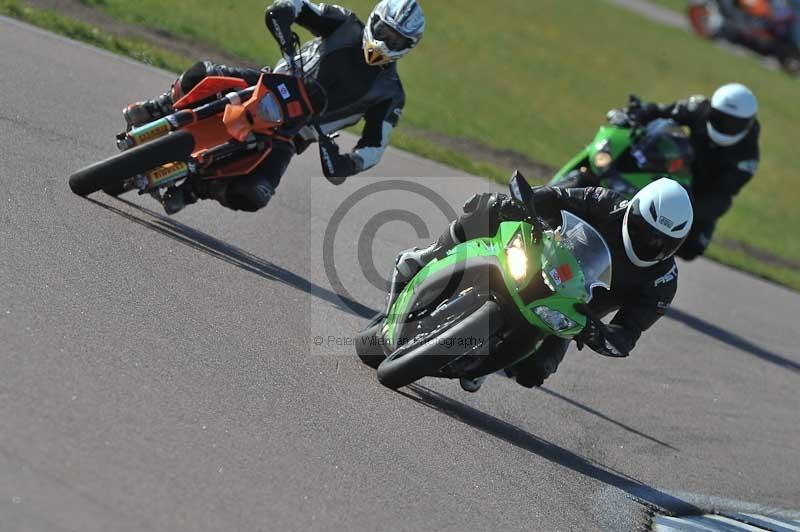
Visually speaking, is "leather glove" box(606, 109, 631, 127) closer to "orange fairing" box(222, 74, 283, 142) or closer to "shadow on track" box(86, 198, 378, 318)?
"shadow on track" box(86, 198, 378, 318)

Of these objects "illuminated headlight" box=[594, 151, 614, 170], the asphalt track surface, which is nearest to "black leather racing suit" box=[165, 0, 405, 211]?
the asphalt track surface

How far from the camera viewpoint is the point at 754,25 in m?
29.4

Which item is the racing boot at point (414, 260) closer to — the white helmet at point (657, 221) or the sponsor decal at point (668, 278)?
the white helmet at point (657, 221)

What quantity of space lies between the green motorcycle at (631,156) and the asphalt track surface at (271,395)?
1360 millimetres

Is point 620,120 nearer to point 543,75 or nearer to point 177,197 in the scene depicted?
point 177,197

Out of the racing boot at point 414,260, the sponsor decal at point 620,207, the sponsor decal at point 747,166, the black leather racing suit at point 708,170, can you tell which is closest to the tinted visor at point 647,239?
the sponsor decal at point 620,207

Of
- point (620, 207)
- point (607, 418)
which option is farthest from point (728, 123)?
point (620, 207)

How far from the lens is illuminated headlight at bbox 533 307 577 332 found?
6.25m

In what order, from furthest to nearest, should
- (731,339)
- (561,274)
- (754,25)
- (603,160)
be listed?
(754,25), (731,339), (603,160), (561,274)

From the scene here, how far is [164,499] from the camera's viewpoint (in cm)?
453

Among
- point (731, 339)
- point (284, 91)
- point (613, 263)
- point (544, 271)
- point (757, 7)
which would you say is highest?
point (284, 91)

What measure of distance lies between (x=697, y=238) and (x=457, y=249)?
5.51 metres

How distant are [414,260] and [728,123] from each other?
560cm

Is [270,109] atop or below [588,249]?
atop
